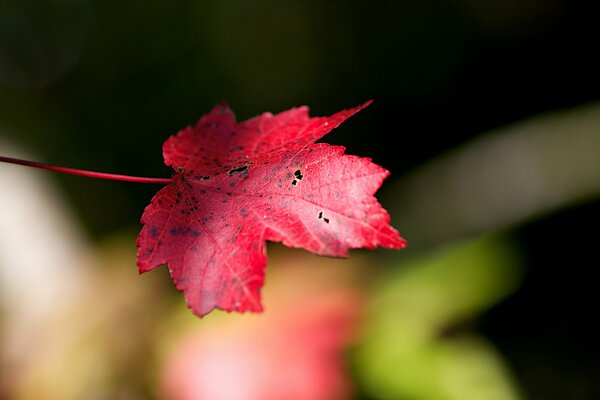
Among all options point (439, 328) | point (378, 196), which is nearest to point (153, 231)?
point (439, 328)

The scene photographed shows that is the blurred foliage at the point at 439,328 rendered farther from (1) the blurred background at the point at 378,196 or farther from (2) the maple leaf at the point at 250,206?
(2) the maple leaf at the point at 250,206

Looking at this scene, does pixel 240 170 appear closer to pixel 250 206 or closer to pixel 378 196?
pixel 250 206

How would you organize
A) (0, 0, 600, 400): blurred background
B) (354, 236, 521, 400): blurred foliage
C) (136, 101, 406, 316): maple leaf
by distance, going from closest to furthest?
(136, 101, 406, 316): maple leaf → (354, 236, 521, 400): blurred foliage → (0, 0, 600, 400): blurred background

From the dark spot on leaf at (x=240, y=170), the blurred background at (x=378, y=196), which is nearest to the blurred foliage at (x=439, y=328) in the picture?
the blurred background at (x=378, y=196)

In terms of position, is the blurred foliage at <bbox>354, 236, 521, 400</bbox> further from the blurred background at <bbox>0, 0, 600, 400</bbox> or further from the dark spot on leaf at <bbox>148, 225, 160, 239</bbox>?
the dark spot on leaf at <bbox>148, 225, 160, 239</bbox>

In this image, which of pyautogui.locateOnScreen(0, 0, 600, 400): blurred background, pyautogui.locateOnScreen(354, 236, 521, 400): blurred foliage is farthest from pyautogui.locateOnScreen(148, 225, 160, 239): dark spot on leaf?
pyautogui.locateOnScreen(354, 236, 521, 400): blurred foliage
